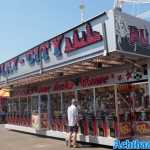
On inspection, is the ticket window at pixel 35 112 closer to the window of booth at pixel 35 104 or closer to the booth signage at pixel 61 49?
the window of booth at pixel 35 104

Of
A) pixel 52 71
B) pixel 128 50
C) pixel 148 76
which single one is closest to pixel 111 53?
pixel 128 50

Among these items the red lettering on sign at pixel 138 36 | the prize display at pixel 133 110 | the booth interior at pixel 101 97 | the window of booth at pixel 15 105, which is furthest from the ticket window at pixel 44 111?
the red lettering on sign at pixel 138 36

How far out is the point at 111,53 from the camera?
11500 mm

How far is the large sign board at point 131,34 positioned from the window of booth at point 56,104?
618 cm

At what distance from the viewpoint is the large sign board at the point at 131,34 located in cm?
1142

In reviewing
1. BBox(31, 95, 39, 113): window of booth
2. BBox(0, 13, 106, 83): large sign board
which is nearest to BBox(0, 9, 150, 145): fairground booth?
BBox(0, 13, 106, 83): large sign board

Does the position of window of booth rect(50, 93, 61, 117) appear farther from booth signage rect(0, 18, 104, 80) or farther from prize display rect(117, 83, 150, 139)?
prize display rect(117, 83, 150, 139)

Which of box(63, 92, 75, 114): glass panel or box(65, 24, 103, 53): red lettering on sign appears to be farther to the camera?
A: box(63, 92, 75, 114): glass panel

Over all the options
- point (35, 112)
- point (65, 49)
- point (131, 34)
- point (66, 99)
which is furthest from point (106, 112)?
point (35, 112)

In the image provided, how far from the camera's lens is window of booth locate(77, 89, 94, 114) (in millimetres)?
14875

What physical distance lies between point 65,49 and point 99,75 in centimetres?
177

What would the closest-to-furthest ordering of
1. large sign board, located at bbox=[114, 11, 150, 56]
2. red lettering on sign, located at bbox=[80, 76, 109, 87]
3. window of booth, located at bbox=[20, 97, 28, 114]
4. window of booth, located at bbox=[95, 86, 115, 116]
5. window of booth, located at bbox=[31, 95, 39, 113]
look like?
large sign board, located at bbox=[114, 11, 150, 56], window of booth, located at bbox=[95, 86, 115, 116], red lettering on sign, located at bbox=[80, 76, 109, 87], window of booth, located at bbox=[31, 95, 39, 113], window of booth, located at bbox=[20, 97, 28, 114]

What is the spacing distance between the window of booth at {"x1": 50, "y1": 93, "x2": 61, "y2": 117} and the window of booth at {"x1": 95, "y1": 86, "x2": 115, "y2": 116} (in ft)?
10.2

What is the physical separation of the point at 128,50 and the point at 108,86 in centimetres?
269
